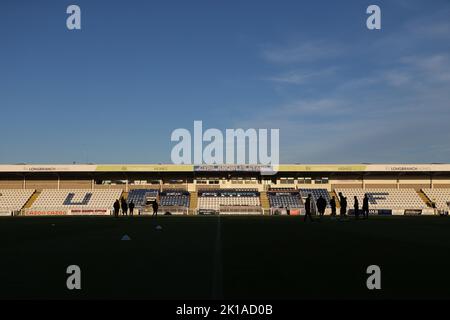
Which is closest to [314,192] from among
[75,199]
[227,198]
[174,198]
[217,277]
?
[227,198]

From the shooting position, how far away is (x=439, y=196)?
267ft

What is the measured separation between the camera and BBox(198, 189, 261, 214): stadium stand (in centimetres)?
7519

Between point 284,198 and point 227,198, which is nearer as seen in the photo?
point 284,198

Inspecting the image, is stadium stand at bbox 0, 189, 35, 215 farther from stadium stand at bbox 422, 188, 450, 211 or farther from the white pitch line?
the white pitch line

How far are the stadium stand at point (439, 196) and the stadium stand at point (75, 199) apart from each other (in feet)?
170

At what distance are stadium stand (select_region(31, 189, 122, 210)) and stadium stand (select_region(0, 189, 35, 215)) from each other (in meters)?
2.15

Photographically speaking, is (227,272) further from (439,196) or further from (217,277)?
(439,196)

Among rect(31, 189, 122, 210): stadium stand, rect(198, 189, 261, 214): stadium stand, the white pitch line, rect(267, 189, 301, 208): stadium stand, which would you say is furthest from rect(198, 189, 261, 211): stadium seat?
the white pitch line

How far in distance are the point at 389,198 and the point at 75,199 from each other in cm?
5164

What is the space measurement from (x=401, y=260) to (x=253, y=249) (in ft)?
12.5

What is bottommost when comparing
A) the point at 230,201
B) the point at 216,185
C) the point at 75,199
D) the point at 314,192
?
the point at 230,201

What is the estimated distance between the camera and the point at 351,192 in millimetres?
84062
